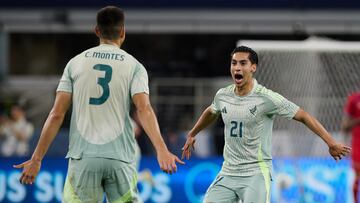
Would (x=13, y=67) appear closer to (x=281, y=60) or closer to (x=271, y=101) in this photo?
(x=281, y=60)

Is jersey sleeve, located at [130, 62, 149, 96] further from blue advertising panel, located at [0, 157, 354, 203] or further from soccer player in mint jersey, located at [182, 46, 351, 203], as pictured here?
blue advertising panel, located at [0, 157, 354, 203]

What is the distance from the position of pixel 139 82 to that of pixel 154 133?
43 centimetres

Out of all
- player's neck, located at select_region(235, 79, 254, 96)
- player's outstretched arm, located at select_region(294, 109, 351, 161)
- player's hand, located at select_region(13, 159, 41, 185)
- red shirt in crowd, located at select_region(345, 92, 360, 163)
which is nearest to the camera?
player's hand, located at select_region(13, 159, 41, 185)

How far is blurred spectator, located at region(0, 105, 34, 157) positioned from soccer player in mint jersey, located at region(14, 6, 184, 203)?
10.5 meters

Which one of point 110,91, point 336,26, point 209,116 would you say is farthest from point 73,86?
point 336,26

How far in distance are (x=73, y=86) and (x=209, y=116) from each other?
2.27 meters

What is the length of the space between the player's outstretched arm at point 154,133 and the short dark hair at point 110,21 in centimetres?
53

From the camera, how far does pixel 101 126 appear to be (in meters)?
6.93

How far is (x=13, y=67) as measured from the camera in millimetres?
23812

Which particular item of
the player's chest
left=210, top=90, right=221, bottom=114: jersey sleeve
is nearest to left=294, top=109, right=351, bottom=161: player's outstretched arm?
the player's chest

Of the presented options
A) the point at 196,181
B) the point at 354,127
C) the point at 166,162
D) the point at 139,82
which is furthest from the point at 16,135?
the point at 166,162

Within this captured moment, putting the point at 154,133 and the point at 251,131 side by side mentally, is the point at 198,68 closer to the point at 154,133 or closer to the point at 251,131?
the point at 251,131

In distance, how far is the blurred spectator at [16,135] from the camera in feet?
57.9

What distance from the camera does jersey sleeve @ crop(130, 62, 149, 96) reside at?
6926mm
